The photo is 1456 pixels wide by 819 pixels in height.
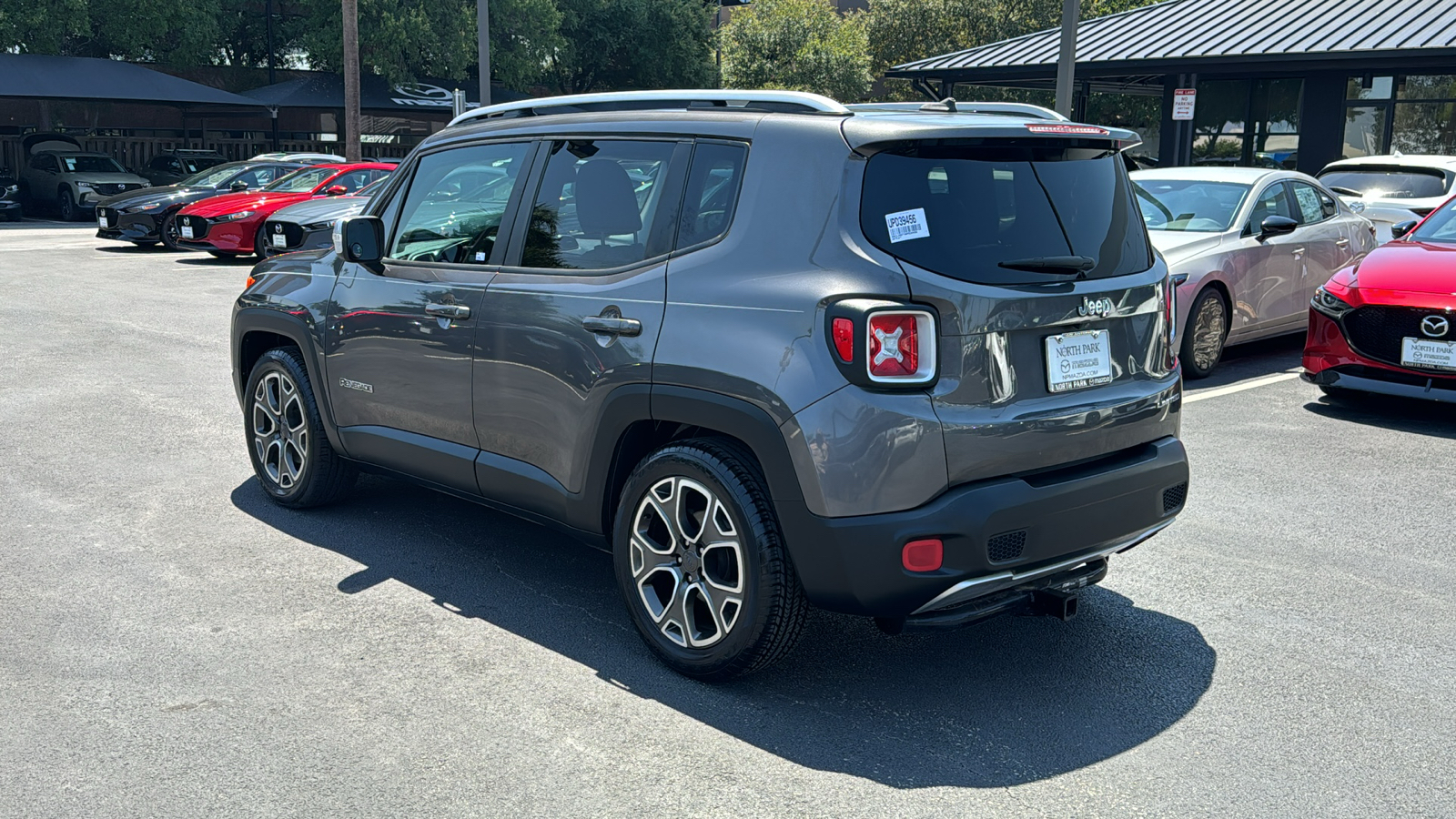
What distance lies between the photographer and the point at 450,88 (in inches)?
1565

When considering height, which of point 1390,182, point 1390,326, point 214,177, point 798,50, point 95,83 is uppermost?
point 798,50

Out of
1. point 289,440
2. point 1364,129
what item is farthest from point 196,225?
point 1364,129

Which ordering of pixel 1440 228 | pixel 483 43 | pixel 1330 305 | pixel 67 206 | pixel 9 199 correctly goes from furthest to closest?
1. pixel 67 206
2. pixel 9 199
3. pixel 483 43
4. pixel 1440 228
5. pixel 1330 305

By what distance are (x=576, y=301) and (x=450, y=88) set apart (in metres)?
37.6

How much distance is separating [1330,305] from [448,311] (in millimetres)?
6137

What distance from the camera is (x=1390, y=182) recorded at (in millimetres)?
14438

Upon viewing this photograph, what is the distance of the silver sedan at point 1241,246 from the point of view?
31.0 feet

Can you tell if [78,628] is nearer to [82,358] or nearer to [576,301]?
[576,301]

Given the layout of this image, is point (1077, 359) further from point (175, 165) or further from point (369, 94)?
point (369, 94)

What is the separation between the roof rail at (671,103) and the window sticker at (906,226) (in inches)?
17.0

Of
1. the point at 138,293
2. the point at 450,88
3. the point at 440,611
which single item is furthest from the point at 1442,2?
the point at 450,88

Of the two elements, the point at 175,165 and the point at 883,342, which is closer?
the point at 883,342

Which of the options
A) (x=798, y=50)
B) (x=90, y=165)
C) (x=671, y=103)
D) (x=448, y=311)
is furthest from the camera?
(x=798, y=50)

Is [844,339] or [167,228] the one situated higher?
[844,339]
